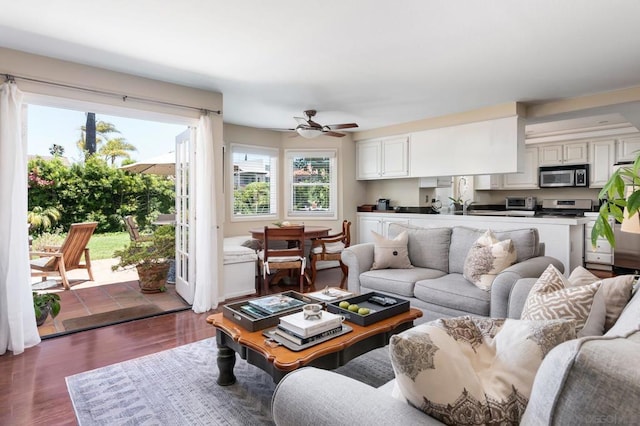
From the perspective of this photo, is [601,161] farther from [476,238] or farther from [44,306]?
[44,306]

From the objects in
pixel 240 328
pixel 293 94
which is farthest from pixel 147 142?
pixel 240 328

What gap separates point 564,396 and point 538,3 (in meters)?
2.47

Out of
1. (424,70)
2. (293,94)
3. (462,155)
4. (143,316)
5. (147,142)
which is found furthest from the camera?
(147,142)

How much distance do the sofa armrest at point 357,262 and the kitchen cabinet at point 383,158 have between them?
250 centimetres

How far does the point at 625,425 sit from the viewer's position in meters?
0.60

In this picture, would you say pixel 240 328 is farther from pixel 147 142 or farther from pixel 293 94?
pixel 147 142

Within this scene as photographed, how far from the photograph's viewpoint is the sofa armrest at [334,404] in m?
0.91

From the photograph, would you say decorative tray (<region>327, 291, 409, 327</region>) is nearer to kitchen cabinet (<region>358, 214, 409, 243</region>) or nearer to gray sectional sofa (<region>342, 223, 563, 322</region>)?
gray sectional sofa (<region>342, 223, 563, 322</region>)

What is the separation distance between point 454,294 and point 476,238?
30.4 inches

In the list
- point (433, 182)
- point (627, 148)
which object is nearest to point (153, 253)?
point (433, 182)

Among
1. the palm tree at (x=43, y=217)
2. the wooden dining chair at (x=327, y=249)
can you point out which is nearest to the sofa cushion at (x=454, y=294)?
the wooden dining chair at (x=327, y=249)

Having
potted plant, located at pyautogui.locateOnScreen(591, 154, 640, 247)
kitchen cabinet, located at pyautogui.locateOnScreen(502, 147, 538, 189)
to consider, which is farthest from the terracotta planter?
kitchen cabinet, located at pyautogui.locateOnScreen(502, 147, 538, 189)

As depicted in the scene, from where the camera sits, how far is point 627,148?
5680mm

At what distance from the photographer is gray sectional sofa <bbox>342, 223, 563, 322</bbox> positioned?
9.12ft
